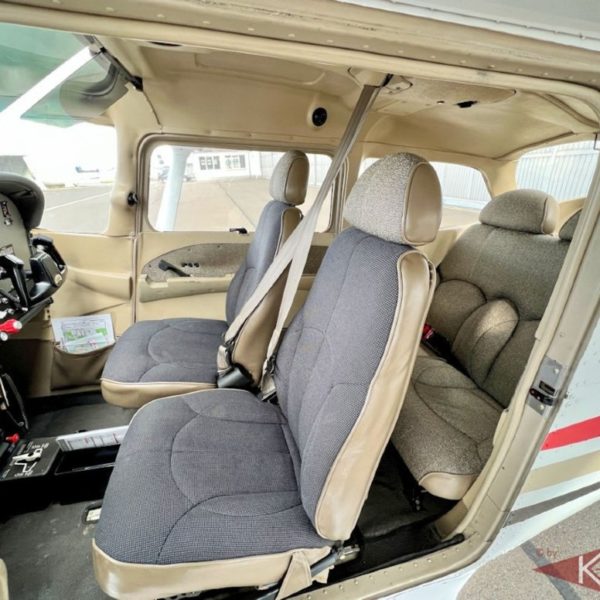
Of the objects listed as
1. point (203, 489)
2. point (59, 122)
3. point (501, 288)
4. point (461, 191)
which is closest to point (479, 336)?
point (501, 288)

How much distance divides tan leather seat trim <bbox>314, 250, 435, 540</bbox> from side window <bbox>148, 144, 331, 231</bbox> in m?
1.24

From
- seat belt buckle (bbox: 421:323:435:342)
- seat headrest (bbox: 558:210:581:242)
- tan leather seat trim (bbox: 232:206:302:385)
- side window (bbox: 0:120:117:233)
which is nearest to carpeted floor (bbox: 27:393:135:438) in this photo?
tan leather seat trim (bbox: 232:206:302:385)

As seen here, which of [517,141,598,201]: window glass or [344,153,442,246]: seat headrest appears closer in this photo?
[344,153,442,246]: seat headrest

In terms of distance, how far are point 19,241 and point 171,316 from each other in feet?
2.69

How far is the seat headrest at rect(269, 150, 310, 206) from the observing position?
62.6 inches

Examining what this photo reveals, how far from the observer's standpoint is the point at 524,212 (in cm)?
162

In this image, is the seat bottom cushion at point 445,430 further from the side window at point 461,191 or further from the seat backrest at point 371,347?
the side window at point 461,191

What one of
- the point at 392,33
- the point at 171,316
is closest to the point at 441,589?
the point at 392,33

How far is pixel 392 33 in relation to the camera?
53 cm

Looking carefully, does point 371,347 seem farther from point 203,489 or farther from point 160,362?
point 160,362

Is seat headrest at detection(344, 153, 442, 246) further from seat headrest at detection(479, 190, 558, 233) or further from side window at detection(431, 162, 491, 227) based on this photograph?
side window at detection(431, 162, 491, 227)

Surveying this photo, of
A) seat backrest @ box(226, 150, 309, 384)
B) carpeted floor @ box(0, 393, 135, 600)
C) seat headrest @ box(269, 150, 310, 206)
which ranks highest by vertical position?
seat headrest @ box(269, 150, 310, 206)

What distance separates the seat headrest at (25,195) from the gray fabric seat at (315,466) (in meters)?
1.23

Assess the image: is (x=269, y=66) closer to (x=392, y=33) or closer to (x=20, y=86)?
(x=20, y=86)
